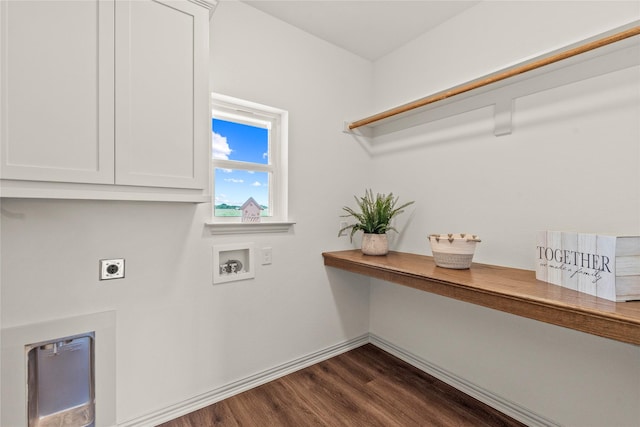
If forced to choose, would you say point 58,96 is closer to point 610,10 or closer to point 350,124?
point 350,124

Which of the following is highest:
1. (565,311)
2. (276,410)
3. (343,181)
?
(343,181)

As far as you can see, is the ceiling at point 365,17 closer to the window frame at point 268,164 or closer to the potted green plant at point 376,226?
the window frame at point 268,164

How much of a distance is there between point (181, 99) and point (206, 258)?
872mm

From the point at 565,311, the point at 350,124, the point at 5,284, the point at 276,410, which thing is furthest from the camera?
the point at 350,124

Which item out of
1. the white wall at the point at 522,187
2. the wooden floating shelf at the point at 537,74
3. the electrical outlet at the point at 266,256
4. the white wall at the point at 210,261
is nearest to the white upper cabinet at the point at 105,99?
the white wall at the point at 210,261

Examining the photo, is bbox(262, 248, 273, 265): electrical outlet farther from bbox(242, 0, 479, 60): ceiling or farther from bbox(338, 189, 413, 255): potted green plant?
bbox(242, 0, 479, 60): ceiling

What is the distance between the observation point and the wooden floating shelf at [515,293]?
958 mm

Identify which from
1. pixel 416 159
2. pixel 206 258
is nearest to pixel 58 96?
pixel 206 258

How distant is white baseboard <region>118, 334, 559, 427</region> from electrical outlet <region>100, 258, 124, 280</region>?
0.76m

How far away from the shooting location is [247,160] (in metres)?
1.98

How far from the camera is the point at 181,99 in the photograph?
1362 millimetres

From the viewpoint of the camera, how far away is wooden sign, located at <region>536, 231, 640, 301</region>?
1.04 meters

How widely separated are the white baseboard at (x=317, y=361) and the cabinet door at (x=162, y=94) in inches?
49.2

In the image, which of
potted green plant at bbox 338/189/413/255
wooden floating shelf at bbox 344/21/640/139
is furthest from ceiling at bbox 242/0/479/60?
potted green plant at bbox 338/189/413/255
